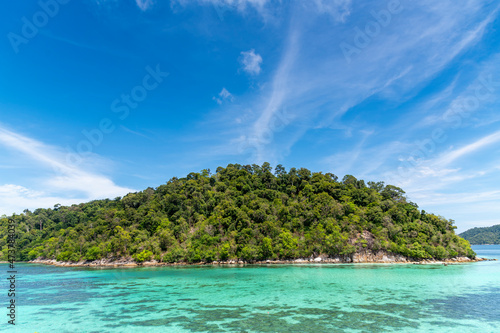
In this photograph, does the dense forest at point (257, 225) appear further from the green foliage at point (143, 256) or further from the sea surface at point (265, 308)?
the sea surface at point (265, 308)

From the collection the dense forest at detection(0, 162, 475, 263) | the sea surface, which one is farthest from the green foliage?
the sea surface

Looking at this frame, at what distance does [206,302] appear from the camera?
21969 mm

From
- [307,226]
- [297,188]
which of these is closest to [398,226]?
[307,226]

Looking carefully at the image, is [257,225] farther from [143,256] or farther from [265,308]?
[265,308]

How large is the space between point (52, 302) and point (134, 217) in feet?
184

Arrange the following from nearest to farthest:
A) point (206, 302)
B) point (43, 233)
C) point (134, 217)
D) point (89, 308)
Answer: point (89, 308) < point (206, 302) < point (134, 217) < point (43, 233)

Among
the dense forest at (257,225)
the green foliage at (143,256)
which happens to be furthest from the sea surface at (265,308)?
the green foliage at (143,256)

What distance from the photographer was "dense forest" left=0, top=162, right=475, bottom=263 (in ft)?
202

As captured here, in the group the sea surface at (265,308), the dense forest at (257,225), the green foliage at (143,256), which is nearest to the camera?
the sea surface at (265,308)

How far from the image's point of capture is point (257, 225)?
66375 millimetres

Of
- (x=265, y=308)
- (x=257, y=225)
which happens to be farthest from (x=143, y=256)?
(x=265, y=308)

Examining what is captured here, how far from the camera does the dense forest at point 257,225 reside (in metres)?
61.7

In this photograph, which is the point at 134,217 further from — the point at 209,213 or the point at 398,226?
the point at 398,226

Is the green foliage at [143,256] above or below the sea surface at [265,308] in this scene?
below
